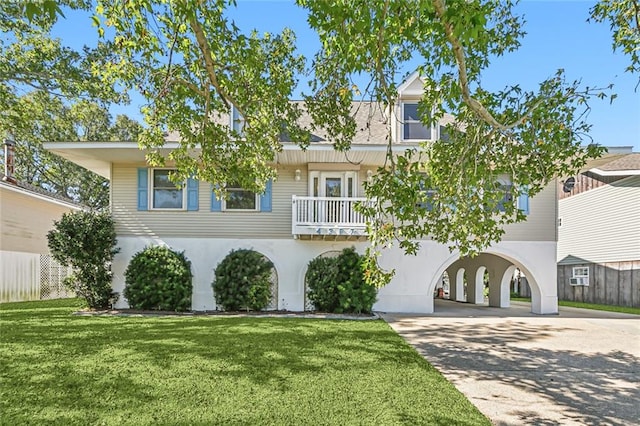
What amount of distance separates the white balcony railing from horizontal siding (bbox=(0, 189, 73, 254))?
1194 centimetres

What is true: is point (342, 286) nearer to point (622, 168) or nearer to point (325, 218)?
point (325, 218)

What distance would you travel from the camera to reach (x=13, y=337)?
271 inches

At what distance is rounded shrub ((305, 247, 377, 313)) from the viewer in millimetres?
10328

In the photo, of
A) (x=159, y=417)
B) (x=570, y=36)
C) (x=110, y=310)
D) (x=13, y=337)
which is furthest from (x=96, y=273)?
(x=570, y=36)

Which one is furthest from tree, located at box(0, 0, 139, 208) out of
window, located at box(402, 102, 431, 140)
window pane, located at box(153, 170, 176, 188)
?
window, located at box(402, 102, 431, 140)

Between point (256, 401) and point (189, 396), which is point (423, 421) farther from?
point (189, 396)

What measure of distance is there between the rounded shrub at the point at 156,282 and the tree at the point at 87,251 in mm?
852

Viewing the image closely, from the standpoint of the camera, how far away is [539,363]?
589 centimetres

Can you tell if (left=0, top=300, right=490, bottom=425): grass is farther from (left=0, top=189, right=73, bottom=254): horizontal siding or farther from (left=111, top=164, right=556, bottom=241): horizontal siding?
(left=0, top=189, right=73, bottom=254): horizontal siding

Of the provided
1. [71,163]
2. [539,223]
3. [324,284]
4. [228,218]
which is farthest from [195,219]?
Answer: [71,163]

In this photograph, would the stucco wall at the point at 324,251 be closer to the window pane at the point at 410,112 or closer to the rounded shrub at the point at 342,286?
the rounded shrub at the point at 342,286

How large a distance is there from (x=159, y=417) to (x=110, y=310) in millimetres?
8628

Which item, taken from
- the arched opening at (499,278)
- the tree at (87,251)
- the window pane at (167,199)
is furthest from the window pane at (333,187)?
the tree at (87,251)

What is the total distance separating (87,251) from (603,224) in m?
19.9
